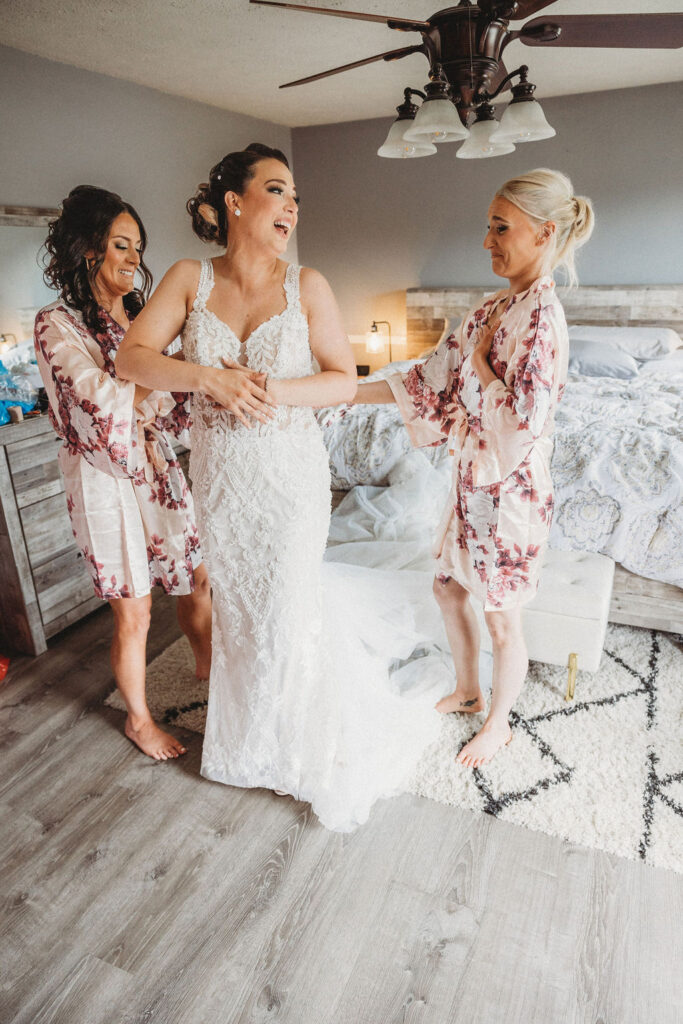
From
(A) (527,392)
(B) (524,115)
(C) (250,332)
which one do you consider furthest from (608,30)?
(C) (250,332)

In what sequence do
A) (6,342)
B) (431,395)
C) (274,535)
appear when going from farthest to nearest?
(6,342)
(431,395)
(274,535)

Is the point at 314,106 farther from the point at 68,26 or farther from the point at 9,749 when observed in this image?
the point at 9,749

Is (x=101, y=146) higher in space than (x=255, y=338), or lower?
higher

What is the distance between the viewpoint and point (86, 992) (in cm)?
136

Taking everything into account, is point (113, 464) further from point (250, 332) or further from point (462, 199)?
point (462, 199)

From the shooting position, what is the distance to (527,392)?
4.77 feet

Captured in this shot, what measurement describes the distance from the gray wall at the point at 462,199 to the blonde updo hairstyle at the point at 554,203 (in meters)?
3.72

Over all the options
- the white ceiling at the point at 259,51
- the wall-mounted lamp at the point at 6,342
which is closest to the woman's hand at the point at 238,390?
the white ceiling at the point at 259,51

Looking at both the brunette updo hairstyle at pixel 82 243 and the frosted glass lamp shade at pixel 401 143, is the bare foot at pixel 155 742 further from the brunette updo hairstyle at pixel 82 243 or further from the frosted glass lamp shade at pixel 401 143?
the frosted glass lamp shade at pixel 401 143

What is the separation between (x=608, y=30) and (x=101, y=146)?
2.81 m

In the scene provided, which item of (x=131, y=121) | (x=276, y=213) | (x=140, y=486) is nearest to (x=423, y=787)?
(x=140, y=486)

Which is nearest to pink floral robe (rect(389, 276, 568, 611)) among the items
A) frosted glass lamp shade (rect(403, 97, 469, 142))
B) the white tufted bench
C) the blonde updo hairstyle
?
the blonde updo hairstyle

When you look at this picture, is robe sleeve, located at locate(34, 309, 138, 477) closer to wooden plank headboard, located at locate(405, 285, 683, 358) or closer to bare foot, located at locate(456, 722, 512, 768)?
bare foot, located at locate(456, 722, 512, 768)

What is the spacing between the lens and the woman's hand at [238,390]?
140 centimetres
